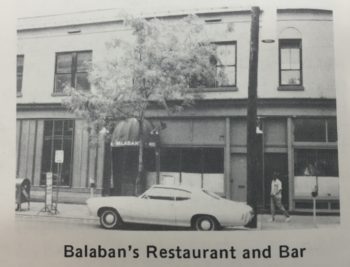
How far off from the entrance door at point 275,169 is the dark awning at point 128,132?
1492mm

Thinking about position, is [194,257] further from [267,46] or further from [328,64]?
[267,46]

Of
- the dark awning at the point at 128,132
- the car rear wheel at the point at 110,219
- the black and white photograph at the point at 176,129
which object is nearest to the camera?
the black and white photograph at the point at 176,129

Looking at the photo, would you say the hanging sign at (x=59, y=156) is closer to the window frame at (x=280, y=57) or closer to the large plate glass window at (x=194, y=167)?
the large plate glass window at (x=194, y=167)

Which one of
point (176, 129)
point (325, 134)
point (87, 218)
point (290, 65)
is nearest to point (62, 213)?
point (87, 218)

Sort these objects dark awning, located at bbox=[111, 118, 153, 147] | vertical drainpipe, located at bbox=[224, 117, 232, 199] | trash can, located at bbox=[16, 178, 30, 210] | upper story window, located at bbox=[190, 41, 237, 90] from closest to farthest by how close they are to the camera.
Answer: trash can, located at bbox=[16, 178, 30, 210]
vertical drainpipe, located at bbox=[224, 117, 232, 199]
upper story window, located at bbox=[190, 41, 237, 90]
dark awning, located at bbox=[111, 118, 153, 147]

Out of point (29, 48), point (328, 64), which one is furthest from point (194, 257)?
point (29, 48)

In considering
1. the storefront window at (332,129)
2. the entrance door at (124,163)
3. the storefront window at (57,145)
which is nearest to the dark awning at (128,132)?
the entrance door at (124,163)

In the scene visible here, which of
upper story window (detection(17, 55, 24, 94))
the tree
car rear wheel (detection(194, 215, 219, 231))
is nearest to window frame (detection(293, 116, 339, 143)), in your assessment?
car rear wheel (detection(194, 215, 219, 231))

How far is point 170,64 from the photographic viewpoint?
13.9ft

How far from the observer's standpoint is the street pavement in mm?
3238

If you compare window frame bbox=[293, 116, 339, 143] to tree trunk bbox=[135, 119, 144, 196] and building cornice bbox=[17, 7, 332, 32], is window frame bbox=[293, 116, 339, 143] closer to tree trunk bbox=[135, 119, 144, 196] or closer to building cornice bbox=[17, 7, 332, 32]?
building cornice bbox=[17, 7, 332, 32]

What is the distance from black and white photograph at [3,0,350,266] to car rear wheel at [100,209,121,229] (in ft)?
0.07

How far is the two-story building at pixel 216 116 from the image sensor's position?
3695 mm

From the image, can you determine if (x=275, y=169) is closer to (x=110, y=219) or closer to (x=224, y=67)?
(x=224, y=67)
